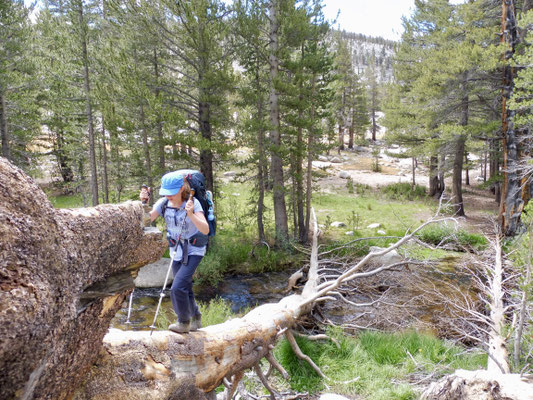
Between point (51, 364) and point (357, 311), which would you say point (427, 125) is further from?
point (51, 364)

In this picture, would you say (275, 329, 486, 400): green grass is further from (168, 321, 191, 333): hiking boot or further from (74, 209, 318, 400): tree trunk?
(168, 321, 191, 333): hiking boot

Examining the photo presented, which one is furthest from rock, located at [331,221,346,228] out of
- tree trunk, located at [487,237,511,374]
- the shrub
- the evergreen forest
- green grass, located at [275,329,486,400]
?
tree trunk, located at [487,237,511,374]

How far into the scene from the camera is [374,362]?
5.93 m

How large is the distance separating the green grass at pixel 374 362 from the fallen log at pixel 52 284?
4006mm

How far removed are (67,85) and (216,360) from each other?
52.3 feet

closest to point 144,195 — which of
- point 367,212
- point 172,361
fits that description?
point 172,361

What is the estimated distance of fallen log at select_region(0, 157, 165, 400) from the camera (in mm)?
1796

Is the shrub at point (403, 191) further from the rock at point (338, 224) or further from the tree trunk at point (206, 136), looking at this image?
the tree trunk at point (206, 136)

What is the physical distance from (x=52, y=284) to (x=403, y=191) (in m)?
26.6

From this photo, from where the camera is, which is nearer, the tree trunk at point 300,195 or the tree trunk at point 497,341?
the tree trunk at point 497,341

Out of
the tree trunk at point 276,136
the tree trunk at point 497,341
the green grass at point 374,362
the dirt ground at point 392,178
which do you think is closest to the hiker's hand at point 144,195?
the green grass at point 374,362

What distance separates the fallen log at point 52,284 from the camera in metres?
1.80

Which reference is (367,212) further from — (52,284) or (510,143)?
(52,284)

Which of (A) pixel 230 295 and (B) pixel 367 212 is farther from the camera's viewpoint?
(B) pixel 367 212
